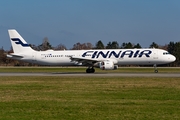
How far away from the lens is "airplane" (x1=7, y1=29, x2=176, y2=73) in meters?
45.3

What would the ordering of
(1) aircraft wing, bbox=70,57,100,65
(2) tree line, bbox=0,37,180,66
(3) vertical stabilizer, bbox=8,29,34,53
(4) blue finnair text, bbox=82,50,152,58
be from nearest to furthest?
(4) blue finnair text, bbox=82,50,152,58 → (1) aircraft wing, bbox=70,57,100,65 → (3) vertical stabilizer, bbox=8,29,34,53 → (2) tree line, bbox=0,37,180,66

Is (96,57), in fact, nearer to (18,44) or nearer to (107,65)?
(107,65)

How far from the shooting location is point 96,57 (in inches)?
1854

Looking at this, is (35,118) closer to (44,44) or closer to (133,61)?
(133,61)

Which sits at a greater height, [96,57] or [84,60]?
[96,57]

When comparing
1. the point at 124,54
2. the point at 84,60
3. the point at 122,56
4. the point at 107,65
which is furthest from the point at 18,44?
the point at 124,54

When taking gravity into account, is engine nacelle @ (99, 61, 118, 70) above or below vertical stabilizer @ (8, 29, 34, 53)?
below

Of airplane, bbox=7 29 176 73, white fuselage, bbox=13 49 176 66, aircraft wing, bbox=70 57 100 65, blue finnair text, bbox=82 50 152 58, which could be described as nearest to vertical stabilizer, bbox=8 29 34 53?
airplane, bbox=7 29 176 73

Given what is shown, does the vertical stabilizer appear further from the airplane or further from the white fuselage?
the white fuselage

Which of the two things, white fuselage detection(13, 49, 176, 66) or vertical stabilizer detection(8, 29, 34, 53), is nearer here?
white fuselage detection(13, 49, 176, 66)

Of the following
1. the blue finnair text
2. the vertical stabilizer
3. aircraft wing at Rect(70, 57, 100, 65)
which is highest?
the vertical stabilizer

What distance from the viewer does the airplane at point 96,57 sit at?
45.3 meters

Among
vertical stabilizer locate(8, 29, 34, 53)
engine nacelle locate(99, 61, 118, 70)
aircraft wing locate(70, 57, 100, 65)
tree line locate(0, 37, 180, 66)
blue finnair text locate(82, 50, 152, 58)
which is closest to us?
engine nacelle locate(99, 61, 118, 70)

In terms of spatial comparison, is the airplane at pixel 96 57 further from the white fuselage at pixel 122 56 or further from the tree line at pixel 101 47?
the tree line at pixel 101 47
